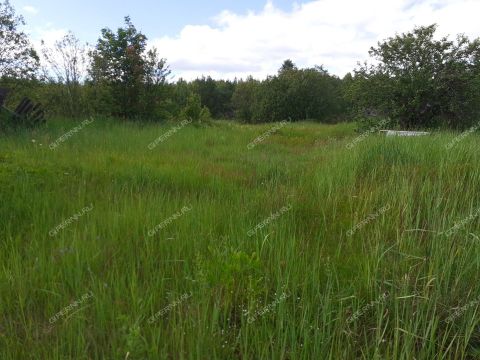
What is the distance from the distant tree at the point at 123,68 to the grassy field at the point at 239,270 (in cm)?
871

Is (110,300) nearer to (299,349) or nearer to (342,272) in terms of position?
(299,349)

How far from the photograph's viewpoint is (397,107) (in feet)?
42.9

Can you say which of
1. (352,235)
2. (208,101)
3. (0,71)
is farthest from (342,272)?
(208,101)

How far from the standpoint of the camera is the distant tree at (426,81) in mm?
12500

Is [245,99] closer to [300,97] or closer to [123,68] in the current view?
[300,97]

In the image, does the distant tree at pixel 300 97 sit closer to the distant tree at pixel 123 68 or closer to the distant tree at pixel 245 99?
the distant tree at pixel 245 99

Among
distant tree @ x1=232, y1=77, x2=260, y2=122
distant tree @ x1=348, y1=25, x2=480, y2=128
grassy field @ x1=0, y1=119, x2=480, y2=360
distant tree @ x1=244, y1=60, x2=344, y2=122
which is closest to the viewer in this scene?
grassy field @ x1=0, y1=119, x2=480, y2=360

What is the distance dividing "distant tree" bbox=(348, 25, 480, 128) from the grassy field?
29.7 feet

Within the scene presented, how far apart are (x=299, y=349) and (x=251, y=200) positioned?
242 centimetres

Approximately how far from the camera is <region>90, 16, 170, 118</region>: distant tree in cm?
1265

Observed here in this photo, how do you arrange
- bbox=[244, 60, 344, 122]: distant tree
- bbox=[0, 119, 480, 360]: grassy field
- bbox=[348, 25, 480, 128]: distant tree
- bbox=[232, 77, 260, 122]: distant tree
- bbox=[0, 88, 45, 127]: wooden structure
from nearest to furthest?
bbox=[0, 119, 480, 360]: grassy field → bbox=[0, 88, 45, 127]: wooden structure → bbox=[348, 25, 480, 128]: distant tree → bbox=[244, 60, 344, 122]: distant tree → bbox=[232, 77, 260, 122]: distant tree

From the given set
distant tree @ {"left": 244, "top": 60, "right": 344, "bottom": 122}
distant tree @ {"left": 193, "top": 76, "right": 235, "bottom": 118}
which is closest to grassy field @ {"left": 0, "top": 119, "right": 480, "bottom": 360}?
distant tree @ {"left": 244, "top": 60, "right": 344, "bottom": 122}

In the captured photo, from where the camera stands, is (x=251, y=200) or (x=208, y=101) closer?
(x=251, y=200)

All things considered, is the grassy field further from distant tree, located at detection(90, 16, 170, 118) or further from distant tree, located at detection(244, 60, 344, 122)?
distant tree, located at detection(244, 60, 344, 122)
